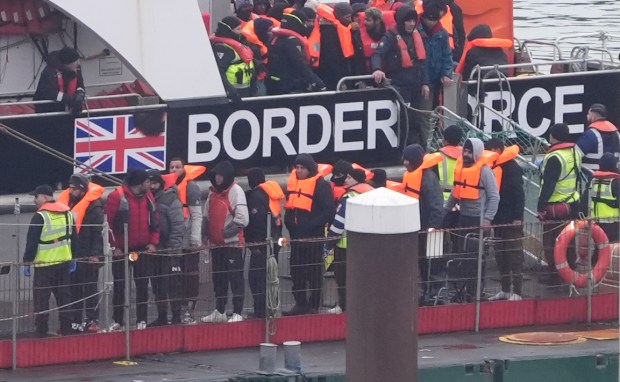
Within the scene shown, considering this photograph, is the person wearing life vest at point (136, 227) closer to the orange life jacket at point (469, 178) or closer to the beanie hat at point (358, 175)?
the beanie hat at point (358, 175)

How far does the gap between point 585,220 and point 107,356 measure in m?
3.95

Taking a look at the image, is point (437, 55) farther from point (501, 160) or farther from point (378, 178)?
point (378, 178)

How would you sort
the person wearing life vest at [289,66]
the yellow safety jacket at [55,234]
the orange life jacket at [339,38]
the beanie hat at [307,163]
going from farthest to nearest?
the orange life jacket at [339,38] → the person wearing life vest at [289,66] → the beanie hat at [307,163] → the yellow safety jacket at [55,234]

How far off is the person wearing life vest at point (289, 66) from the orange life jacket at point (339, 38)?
65mm

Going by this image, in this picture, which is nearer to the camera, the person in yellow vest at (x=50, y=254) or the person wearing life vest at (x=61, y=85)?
the person in yellow vest at (x=50, y=254)

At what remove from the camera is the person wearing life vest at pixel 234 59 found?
46.9 ft

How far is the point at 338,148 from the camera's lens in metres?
14.9

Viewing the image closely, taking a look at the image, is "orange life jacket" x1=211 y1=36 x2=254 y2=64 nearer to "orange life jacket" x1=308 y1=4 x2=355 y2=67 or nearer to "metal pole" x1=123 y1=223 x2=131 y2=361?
"orange life jacket" x1=308 y1=4 x2=355 y2=67

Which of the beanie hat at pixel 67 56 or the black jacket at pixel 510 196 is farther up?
the beanie hat at pixel 67 56

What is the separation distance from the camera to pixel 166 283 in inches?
476

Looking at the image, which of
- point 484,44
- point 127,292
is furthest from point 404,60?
point 127,292

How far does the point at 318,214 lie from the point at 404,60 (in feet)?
8.20

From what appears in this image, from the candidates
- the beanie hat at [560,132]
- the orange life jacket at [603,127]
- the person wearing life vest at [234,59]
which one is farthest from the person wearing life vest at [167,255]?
the orange life jacket at [603,127]

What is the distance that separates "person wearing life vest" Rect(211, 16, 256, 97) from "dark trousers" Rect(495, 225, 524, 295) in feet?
9.44
